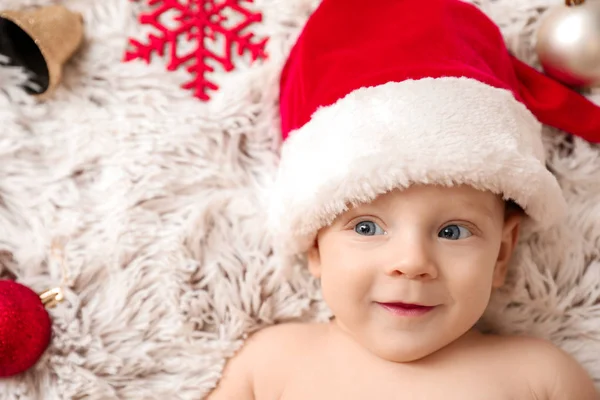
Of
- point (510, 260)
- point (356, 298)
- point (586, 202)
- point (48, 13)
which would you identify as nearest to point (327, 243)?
point (356, 298)

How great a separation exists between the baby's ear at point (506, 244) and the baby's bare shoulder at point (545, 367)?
0.09m

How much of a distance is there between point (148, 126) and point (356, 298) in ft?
1.39

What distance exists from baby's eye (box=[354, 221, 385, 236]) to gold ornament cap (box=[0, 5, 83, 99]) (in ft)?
1.69

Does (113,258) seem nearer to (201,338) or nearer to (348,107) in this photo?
(201,338)

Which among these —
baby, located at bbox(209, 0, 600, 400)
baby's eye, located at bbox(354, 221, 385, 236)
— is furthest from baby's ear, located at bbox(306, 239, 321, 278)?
baby's eye, located at bbox(354, 221, 385, 236)

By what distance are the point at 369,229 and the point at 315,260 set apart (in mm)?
136

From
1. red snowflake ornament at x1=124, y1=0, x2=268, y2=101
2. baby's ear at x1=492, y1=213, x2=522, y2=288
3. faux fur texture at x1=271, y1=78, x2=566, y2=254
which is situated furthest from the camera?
red snowflake ornament at x1=124, y1=0, x2=268, y2=101

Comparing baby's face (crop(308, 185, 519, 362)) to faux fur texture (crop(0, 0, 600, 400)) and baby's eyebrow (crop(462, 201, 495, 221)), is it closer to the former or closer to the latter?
baby's eyebrow (crop(462, 201, 495, 221))

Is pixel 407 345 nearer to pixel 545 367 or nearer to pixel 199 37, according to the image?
pixel 545 367

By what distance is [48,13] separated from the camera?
109 centimetres

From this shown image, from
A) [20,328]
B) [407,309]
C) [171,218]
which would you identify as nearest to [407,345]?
[407,309]

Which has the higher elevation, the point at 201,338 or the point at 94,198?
the point at 94,198

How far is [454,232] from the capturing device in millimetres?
951

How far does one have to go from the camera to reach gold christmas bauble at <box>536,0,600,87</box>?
105 cm
